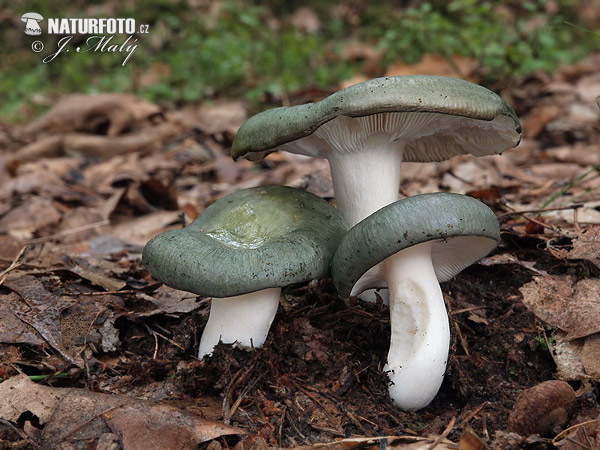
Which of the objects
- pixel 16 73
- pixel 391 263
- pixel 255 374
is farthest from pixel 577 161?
pixel 16 73

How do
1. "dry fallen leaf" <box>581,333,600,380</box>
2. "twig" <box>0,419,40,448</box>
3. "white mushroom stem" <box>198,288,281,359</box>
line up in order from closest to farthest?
"twig" <box>0,419,40,448</box> < "dry fallen leaf" <box>581,333,600,380</box> < "white mushroom stem" <box>198,288,281,359</box>

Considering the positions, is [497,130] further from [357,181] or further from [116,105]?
[116,105]

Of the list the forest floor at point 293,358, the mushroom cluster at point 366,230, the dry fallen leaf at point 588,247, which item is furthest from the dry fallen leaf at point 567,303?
the mushroom cluster at point 366,230

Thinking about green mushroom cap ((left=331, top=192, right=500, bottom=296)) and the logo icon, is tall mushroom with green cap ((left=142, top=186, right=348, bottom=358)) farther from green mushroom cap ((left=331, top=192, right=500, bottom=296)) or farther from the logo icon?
the logo icon

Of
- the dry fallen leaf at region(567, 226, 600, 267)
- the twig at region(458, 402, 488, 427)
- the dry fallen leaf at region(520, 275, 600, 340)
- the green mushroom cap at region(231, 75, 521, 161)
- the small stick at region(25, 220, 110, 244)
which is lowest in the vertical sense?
the small stick at region(25, 220, 110, 244)

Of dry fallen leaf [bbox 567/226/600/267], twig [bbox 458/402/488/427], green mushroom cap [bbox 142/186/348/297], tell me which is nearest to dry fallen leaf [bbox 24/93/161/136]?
green mushroom cap [bbox 142/186/348/297]

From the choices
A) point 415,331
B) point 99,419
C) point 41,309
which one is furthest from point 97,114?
point 415,331

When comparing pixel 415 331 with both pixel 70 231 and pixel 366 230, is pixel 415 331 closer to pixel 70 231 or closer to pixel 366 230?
pixel 366 230
